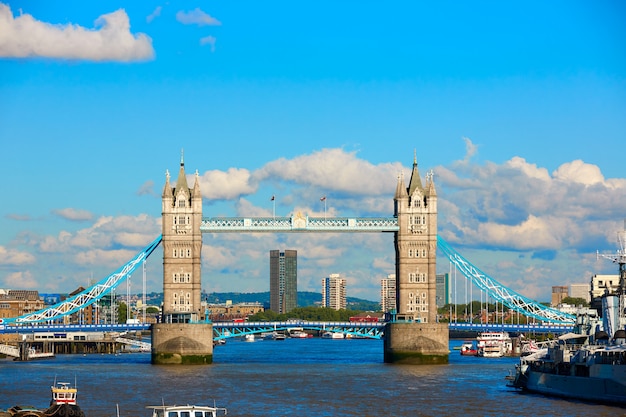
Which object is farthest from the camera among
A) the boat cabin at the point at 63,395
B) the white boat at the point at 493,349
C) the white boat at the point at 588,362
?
the white boat at the point at 493,349

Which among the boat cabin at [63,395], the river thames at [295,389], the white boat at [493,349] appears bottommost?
the river thames at [295,389]

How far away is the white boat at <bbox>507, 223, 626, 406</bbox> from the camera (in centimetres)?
8431

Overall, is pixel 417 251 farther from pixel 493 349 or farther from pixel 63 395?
pixel 63 395

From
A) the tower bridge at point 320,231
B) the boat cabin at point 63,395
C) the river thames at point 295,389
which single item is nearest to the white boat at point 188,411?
the boat cabin at point 63,395

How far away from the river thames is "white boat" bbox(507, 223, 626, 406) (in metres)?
1.39

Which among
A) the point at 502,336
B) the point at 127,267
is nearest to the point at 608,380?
the point at 127,267

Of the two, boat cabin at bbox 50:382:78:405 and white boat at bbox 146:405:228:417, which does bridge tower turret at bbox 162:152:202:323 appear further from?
white boat at bbox 146:405:228:417

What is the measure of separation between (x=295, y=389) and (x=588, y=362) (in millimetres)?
25053

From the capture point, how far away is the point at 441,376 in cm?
11750

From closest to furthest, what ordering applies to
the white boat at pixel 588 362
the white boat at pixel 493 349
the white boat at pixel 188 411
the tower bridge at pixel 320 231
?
the white boat at pixel 188 411, the white boat at pixel 588 362, the tower bridge at pixel 320 231, the white boat at pixel 493 349

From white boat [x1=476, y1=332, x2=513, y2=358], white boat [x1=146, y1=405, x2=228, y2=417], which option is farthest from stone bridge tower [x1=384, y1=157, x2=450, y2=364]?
white boat [x1=146, y1=405, x2=228, y2=417]

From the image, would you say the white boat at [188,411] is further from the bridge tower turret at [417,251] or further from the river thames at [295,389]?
the bridge tower turret at [417,251]

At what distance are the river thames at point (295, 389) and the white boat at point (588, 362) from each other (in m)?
1.39

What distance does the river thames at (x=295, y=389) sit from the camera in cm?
8525
